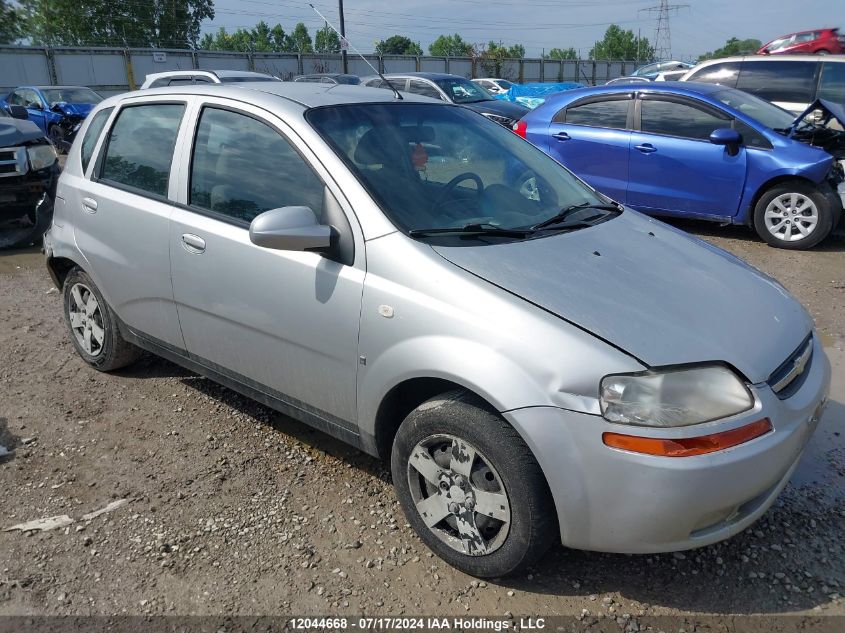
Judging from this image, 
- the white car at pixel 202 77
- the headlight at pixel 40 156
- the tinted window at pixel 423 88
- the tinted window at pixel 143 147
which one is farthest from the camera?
the tinted window at pixel 423 88

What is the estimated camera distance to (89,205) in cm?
395

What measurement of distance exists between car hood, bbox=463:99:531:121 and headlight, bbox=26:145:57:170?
7.50 metres

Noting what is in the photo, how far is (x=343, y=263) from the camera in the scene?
2766 millimetres

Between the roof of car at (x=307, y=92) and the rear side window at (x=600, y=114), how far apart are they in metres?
4.50

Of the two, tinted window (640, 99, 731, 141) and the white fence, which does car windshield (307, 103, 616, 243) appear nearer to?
tinted window (640, 99, 731, 141)

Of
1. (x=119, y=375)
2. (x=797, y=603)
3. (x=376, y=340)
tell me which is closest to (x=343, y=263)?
(x=376, y=340)

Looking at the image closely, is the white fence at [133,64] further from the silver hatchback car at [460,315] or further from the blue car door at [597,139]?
the silver hatchback car at [460,315]

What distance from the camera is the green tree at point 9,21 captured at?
42562 millimetres

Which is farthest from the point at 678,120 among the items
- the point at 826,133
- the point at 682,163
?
the point at 826,133

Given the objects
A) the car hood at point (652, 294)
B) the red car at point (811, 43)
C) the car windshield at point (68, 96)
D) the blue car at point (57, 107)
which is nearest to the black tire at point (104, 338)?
the car hood at point (652, 294)

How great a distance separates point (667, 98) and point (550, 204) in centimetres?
487

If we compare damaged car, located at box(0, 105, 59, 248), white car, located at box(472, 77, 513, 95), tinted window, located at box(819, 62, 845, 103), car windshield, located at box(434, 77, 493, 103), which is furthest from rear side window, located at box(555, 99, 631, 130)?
white car, located at box(472, 77, 513, 95)

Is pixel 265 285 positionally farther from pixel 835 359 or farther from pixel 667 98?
pixel 667 98

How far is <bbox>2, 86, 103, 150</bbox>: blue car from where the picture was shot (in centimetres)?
1562
